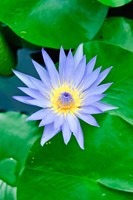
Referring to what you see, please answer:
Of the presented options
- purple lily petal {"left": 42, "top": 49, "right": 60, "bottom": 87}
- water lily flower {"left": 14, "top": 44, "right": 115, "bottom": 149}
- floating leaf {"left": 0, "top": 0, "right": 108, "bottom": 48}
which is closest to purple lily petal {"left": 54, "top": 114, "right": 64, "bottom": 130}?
water lily flower {"left": 14, "top": 44, "right": 115, "bottom": 149}

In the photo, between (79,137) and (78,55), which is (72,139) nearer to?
(79,137)

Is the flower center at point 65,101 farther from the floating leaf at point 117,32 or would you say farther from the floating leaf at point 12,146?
the floating leaf at point 117,32

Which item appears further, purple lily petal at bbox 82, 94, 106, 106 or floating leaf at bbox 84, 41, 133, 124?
floating leaf at bbox 84, 41, 133, 124

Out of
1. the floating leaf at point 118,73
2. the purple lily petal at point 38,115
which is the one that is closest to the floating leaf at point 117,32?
the floating leaf at point 118,73

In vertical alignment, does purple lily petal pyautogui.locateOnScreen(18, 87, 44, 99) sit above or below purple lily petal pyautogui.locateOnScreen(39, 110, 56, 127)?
above

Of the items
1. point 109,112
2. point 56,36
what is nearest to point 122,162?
point 109,112

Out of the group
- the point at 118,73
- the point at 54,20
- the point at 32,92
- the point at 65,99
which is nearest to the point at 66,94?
the point at 65,99

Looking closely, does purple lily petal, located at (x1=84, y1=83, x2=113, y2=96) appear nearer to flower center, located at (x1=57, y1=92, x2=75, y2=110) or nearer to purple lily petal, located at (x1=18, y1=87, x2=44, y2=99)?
flower center, located at (x1=57, y1=92, x2=75, y2=110)
